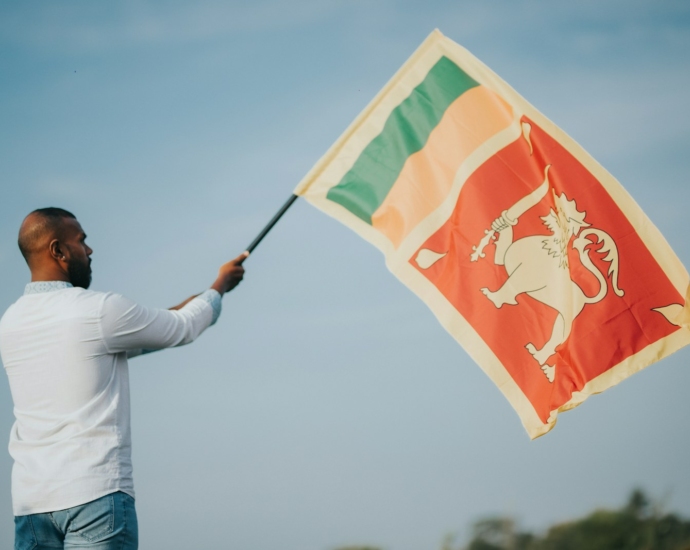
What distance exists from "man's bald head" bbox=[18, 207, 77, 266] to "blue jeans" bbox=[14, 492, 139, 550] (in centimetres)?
119

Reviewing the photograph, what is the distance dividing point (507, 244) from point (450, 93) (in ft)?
4.29

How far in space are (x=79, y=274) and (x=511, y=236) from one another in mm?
3344

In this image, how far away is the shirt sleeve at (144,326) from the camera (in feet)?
12.1

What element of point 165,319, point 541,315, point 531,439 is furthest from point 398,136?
point 165,319

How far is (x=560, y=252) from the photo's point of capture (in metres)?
6.24

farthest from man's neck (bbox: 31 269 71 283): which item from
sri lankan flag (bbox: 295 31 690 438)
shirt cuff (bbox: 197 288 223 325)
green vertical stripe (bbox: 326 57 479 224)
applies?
green vertical stripe (bbox: 326 57 479 224)

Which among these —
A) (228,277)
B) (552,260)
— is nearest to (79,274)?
(228,277)

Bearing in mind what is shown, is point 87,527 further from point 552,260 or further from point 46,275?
point 552,260

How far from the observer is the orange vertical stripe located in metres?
6.30

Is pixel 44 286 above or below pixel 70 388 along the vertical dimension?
above

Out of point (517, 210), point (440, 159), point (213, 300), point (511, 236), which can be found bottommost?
point (213, 300)

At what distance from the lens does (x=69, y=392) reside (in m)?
3.59

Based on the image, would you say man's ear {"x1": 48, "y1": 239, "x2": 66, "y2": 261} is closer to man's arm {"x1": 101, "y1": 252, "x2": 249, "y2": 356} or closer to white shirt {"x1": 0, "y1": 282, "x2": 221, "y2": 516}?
white shirt {"x1": 0, "y1": 282, "x2": 221, "y2": 516}

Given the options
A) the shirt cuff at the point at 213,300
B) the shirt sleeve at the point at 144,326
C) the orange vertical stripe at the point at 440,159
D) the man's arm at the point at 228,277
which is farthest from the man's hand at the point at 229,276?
the orange vertical stripe at the point at 440,159
